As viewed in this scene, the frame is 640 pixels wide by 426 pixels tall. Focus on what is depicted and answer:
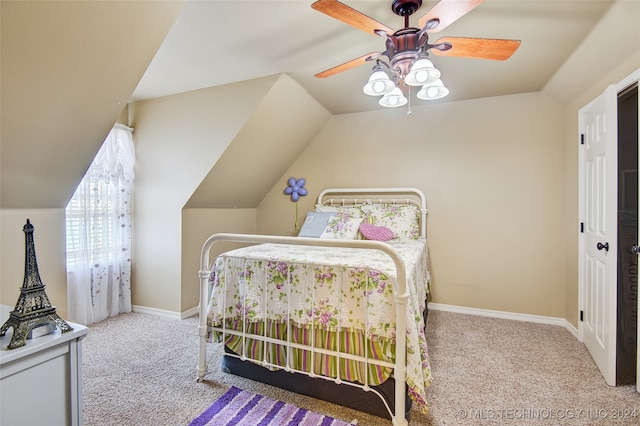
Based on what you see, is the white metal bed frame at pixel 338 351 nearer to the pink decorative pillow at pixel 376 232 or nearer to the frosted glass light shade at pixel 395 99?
the frosted glass light shade at pixel 395 99

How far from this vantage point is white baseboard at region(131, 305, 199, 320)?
3021 millimetres

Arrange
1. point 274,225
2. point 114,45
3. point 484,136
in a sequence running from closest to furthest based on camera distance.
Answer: point 114,45 → point 484,136 → point 274,225

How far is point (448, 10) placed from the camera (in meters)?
1.35

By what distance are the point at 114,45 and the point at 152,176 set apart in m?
1.98

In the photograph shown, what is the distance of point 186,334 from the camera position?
8.67ft

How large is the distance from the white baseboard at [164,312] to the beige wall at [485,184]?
7.80 feet

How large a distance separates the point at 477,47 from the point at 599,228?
5.24ft

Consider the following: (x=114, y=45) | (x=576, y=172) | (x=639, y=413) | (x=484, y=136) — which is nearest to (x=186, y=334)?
(x=114, y=45)

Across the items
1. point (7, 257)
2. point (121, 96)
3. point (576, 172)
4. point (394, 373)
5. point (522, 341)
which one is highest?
point (121, 96)

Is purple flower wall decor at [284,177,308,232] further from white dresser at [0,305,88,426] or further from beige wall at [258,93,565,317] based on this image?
white dresser at [0,305,88,426]

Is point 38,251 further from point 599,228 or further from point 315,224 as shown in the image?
point 599,228

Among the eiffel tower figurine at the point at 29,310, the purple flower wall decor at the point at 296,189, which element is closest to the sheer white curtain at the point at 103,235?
the purple flower wall decor at the point at 296,189

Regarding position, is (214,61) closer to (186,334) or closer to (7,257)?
(7,257)

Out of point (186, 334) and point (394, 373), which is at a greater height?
point (394, 373)
